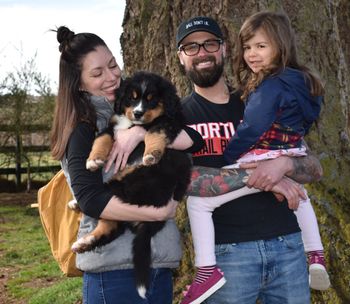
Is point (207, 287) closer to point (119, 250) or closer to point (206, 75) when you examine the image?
point (119, 250)

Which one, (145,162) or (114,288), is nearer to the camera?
(114,288)

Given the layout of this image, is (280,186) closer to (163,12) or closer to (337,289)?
(337,289)

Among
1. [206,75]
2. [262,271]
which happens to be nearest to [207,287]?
[262,271]

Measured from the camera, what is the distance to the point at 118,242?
3.12 meters

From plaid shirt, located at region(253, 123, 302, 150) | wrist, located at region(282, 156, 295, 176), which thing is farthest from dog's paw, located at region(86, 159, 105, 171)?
wrist, located at region(282, 156, 295, 176)

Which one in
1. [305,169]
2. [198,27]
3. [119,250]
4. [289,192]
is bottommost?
[119,250]

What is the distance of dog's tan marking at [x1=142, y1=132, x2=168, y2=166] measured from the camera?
3229mm

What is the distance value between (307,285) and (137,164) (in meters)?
1.39

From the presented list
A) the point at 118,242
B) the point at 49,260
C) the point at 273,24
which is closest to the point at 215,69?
the point at 273,24

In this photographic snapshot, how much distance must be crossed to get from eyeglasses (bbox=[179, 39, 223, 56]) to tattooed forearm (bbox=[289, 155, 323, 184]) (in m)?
1.02

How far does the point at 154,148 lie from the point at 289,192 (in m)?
0.93

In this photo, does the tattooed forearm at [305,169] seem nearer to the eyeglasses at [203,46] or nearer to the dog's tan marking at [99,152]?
the eyeglasses at [203,46]

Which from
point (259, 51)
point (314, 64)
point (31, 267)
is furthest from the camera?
point (31, 267)

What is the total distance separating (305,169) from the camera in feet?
11.6
